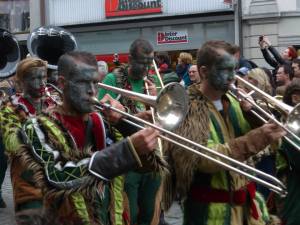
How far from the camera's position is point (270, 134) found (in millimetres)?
3635

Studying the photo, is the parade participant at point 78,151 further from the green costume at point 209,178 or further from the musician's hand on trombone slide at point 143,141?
the green costume at point 209,178

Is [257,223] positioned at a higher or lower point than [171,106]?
lower

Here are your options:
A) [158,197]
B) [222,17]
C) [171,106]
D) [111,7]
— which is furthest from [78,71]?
[111,7]

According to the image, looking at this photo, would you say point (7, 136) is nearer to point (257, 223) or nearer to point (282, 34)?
point (257, 223)

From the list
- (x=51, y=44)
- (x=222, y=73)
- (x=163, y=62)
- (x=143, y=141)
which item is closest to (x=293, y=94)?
(x=222, y=73)

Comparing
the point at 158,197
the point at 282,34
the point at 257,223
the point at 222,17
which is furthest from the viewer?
the point at 222,17

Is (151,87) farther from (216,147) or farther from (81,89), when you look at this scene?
(81,89)

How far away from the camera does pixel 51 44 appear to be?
627 cm

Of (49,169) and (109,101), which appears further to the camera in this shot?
(109,101)

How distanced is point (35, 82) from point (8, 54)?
137cm

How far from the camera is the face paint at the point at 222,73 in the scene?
385 cm

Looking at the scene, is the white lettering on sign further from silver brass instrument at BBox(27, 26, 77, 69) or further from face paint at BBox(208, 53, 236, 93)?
face paint at BBox(208, 53, 236, 93)

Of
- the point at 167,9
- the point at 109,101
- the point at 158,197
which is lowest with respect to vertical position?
the point at 158,197

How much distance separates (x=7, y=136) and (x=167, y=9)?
15.4 meters
